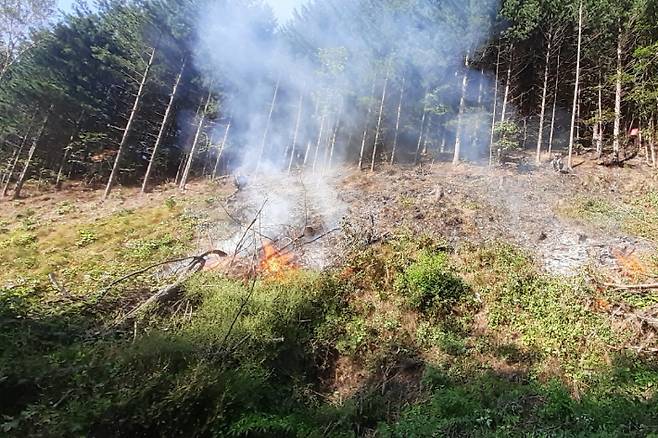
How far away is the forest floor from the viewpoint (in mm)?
4918

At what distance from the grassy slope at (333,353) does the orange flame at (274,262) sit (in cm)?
78

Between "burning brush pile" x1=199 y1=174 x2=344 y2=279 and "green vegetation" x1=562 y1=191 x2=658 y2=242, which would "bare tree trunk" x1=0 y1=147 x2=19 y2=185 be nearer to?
"burning brush pile" x1=199 y1=174 x2=344 y2=279

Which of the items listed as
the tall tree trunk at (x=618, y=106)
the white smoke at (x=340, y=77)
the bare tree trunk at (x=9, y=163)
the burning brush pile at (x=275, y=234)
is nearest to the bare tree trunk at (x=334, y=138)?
the white smoke at (x=340, y=77)

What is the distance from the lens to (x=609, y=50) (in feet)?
67.2

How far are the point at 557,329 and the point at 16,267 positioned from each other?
1317 cm

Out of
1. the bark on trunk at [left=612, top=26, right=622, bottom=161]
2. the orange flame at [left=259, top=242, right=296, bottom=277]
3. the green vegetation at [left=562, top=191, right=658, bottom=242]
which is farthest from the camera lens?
the bark on trunk at [left=612, top=26, right=622, bottom=161]

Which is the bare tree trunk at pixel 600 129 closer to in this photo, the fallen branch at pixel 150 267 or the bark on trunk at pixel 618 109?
the bark on trunk at pixel 618 109

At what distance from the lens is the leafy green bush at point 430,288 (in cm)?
872

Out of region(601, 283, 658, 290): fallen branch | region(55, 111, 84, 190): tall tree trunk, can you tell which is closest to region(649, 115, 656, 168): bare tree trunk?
region(601, 283, 658, 290): fallen branch

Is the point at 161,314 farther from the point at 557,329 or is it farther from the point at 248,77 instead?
the point at 248,77

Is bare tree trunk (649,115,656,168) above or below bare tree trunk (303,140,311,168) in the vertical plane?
above

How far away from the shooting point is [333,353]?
8031 mm

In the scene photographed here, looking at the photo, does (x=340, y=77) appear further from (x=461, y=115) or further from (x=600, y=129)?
(x=600, y=129)

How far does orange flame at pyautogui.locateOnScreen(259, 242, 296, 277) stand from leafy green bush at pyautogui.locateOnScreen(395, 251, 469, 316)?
2.70 m
